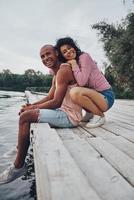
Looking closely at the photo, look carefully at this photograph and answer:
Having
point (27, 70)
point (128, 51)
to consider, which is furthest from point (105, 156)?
point (27, 70)

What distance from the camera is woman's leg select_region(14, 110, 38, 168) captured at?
3.23 meters

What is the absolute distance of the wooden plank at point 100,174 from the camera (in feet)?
4.79

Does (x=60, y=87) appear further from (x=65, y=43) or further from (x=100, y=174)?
(x=100, y=174)

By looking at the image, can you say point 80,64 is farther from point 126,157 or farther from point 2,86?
point 2,86

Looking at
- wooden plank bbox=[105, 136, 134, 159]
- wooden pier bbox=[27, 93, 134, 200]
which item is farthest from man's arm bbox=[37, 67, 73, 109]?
wooden plank bbox=[105, 136, 134, 159]

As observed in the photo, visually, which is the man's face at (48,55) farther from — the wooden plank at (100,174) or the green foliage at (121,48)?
the green foliage at (121,48)

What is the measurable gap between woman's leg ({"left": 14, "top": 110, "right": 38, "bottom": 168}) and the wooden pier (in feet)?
1.02

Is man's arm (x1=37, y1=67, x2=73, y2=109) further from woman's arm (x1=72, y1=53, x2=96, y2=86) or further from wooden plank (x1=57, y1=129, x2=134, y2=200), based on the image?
wooden plank (x1=57, y1=129, x2=134, y2=200)

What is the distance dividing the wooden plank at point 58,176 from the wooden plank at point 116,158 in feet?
0.79

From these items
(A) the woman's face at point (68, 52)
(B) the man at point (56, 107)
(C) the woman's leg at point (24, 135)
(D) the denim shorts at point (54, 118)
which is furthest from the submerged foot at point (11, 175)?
(A) the woman's face at point (68, 52)

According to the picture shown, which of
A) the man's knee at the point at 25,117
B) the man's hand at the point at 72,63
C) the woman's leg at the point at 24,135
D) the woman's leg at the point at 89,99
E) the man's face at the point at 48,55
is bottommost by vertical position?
the woman's leg at the point at 24,135

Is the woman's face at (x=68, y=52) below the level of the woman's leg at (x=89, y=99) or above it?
above

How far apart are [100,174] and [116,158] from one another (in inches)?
16.1

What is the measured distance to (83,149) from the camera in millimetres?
2406
